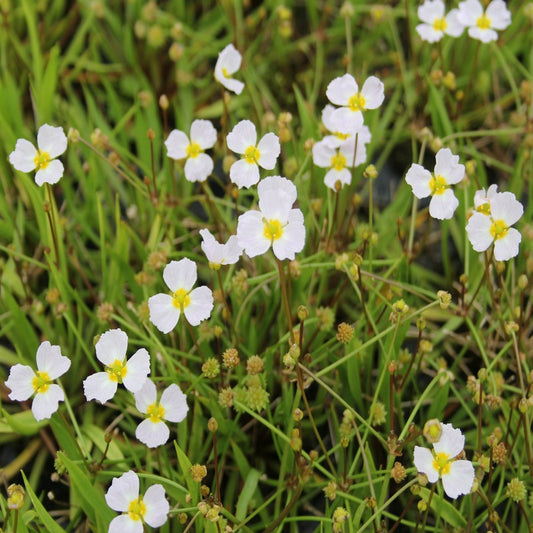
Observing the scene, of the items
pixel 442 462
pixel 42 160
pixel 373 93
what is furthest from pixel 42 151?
pixel 442 462

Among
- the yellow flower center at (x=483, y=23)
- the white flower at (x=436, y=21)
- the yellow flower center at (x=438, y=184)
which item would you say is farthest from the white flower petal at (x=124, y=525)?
the yellow flower center at (x=483, y=23)

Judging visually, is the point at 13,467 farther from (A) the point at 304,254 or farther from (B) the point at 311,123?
(B) the point at 311,123

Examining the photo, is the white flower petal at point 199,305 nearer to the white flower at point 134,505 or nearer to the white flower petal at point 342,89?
the white flower at point 134,505

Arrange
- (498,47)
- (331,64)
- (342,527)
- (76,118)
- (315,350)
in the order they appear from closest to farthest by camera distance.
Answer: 1. (342,527)
2. (315,350)
3. (76,118)
4. (498,47)
5. (331,64)

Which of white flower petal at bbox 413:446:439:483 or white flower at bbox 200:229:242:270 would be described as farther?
white flower at bbox 200:229:242:270

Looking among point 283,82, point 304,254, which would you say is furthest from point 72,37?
point 304,254

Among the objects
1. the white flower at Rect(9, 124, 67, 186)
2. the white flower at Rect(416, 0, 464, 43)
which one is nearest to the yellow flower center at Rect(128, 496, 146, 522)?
the white flower at Rect(9, 124, 67, 186)

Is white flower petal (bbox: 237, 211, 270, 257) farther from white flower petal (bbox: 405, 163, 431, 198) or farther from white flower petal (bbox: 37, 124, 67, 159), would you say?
white flower petal (bbox: 37, 124, 67, 159)
